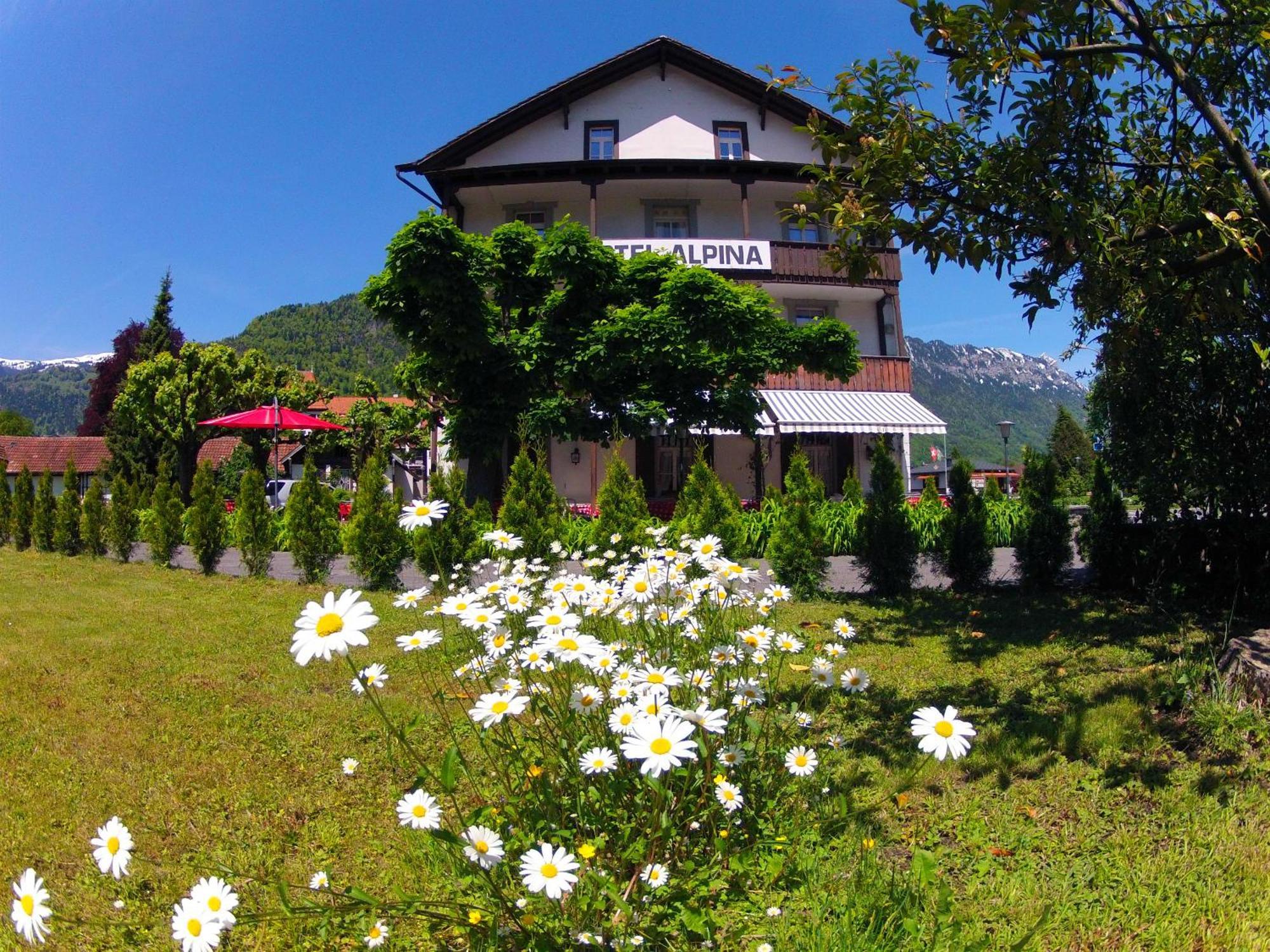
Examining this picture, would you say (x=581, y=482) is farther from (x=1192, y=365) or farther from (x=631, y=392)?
(x=1192, y=365)

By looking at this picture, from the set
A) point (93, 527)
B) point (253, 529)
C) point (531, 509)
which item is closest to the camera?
point (531, 509)

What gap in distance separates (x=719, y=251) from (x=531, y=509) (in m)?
12.0

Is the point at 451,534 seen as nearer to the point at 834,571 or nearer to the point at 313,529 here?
the point at 313,529

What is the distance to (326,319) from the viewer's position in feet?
394

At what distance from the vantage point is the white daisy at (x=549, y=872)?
5.11 ft

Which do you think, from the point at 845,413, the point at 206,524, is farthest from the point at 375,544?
the point at 845,413

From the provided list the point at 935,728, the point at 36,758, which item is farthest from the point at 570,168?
the point at 935,728

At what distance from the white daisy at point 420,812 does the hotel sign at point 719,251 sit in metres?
18.0

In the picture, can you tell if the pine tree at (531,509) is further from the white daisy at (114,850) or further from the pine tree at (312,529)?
the white daisy at (114,850)

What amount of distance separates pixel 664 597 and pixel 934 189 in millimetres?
3273

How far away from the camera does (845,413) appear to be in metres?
18.4

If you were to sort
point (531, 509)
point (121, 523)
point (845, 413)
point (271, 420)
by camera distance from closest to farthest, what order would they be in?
1. point (531, 509)
2. point (121, 523)
3. point (271, 420)
4. point (845, 413)

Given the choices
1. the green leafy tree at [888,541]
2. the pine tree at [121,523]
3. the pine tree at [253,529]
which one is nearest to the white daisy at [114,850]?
the green leafy tree at [888,541]

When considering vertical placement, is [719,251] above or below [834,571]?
above
